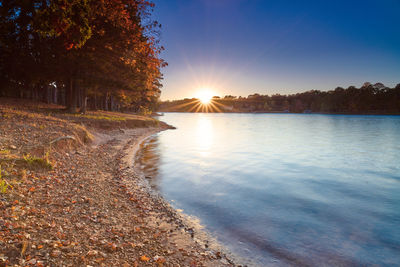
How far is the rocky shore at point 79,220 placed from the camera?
4.04m

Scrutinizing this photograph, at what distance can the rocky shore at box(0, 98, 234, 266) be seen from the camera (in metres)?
4.04

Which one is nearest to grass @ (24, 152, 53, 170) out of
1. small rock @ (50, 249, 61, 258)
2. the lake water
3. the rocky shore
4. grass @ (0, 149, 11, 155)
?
the rocky shore

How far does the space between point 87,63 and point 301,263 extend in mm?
23831

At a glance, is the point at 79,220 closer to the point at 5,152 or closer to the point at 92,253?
the point at 92,253

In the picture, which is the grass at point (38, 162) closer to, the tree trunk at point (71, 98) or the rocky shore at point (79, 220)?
the rocky shore at point (79, 220)

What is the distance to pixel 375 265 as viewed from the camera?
5984 millimetres

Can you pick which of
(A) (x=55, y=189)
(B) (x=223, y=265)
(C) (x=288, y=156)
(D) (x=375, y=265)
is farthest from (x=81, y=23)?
(C) (x=288, y=156)

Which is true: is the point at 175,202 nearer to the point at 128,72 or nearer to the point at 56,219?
the point at 56,219

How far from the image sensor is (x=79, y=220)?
17.9 ft

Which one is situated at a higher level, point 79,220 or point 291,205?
point 79,220

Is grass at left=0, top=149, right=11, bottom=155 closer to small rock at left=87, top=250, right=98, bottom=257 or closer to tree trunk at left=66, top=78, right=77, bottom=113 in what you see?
small rock at left=87, top=250, right=98, bottom=257

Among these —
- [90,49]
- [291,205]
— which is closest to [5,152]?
[291,205]

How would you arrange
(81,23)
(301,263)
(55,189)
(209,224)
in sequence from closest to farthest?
(301,263) → (55,189) → (209,224) → (81,23)

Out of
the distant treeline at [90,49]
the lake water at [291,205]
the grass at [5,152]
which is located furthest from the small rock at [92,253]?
the distant treeline at [90,49]
